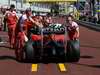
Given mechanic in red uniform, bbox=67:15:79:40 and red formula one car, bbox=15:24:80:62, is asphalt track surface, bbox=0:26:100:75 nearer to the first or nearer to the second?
red formula one car, bbox=15:24:80:62

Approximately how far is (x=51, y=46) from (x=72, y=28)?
203cm

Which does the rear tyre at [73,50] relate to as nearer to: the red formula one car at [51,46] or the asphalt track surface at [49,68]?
the red formula one car at [51,46]

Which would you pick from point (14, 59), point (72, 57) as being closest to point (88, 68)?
point (72, 57)

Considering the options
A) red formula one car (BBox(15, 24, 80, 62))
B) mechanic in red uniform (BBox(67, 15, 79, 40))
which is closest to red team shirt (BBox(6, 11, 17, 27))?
mechanic in red uniform (BBox(67, 15, 79, 40))

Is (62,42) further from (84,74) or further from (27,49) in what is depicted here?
(84,74)

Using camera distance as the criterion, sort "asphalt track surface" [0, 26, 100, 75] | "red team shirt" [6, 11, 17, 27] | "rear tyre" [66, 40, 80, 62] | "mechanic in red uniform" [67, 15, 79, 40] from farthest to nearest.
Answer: "red team shirt" [6, 11, 17, 27], "mechanic in red uniform" [67, 15, 79, 40], "rear tyre" [66, 40, 80, 62], "asphalt track surface" [0, 26, 100, 75]

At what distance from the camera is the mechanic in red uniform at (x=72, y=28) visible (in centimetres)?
1639

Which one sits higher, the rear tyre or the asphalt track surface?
the rear tyre

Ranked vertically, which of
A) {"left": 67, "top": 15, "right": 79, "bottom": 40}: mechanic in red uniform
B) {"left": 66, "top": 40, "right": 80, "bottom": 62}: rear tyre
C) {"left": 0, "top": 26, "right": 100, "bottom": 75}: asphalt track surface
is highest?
{"left": 67, "top": 15, "right": 79, "bottom": 40}: mechanic in red uniform

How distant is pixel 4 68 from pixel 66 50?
2.53 meters

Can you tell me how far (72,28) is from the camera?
16859 millimetres

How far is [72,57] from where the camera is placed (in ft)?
49.2

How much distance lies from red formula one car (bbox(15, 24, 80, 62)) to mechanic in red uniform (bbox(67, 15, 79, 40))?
956 millimetres

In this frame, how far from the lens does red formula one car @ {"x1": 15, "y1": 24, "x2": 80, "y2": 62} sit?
48.7 feet
